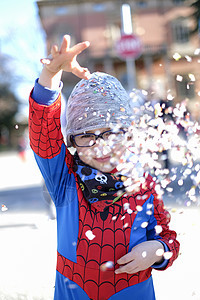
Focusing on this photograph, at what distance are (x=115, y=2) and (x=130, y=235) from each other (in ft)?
80.4

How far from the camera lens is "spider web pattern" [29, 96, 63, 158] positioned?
117cm

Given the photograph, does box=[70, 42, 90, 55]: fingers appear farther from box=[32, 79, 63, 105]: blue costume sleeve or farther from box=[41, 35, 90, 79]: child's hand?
box=[32, 79, 63, 105]: blue costume sleeve

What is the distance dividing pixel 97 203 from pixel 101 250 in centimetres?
16

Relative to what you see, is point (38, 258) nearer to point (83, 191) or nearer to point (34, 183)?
point (83, 191)

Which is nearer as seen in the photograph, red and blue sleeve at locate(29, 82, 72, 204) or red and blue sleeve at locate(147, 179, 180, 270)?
red and blue sleeve at locate(29, 82, 72, 204)

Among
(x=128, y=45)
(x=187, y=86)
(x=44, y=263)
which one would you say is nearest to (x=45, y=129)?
(x=187, y=86)

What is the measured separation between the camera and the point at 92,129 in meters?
1.28

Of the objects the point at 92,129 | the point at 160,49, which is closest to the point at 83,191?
the point at 92,129

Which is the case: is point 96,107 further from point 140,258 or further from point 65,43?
point 140,258

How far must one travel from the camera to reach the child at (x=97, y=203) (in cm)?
121

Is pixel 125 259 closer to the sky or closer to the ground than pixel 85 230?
closer to the ground

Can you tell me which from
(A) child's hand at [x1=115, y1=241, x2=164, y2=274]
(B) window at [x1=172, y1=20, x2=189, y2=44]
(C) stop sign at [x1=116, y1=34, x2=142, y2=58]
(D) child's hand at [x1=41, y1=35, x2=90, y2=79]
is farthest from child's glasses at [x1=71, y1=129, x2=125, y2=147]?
(B) window at [x1=172, y1=20, x2=189, y2=44]

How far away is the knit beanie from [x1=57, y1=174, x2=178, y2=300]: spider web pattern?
10.3 inches

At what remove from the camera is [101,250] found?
4.02ft
